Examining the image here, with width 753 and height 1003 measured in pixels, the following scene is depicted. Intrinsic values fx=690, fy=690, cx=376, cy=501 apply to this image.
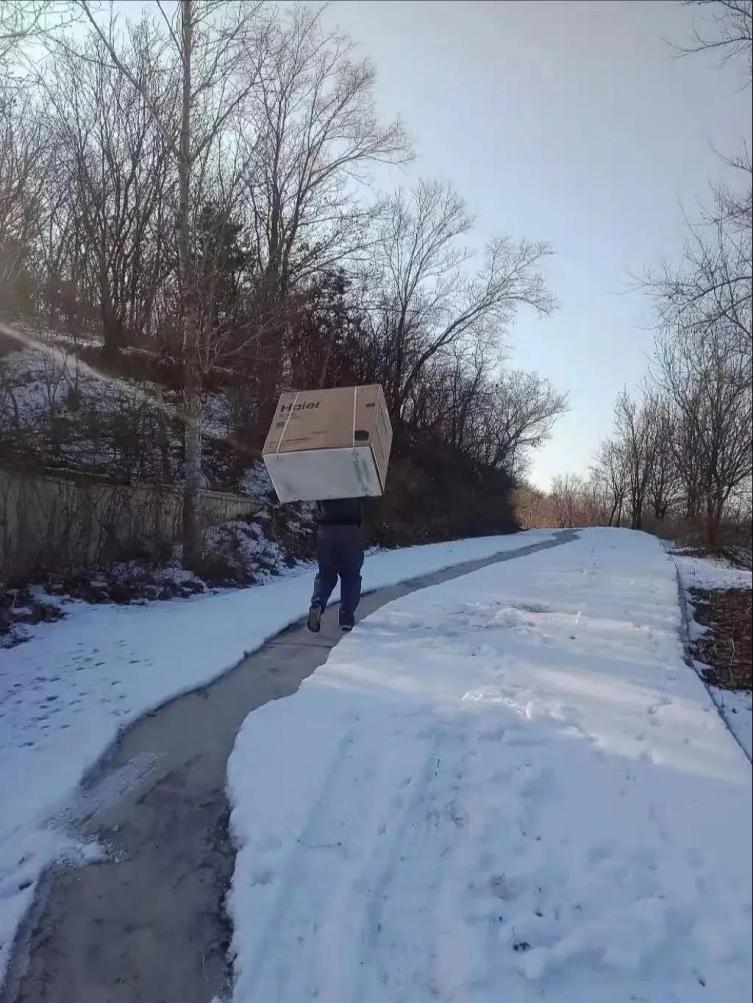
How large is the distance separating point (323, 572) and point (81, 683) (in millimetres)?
2078

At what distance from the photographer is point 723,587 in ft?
10.2

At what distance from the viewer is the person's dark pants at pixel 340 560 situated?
5.74 metres

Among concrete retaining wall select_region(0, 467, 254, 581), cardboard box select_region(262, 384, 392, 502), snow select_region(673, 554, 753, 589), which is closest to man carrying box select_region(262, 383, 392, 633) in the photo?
cardboard box select_region(262, 384, 392, 502)

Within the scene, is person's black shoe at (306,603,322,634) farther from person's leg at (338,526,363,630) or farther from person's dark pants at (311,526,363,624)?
person's leg at (338,526,363,630)

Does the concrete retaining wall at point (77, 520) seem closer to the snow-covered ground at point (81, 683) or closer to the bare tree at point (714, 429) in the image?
the snow-covered ground at point (81, 683)

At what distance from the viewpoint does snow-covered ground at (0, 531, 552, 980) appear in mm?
2830

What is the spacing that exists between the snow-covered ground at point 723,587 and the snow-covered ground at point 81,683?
2.40 meters

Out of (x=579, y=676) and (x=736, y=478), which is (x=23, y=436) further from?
(x=736, y=478)

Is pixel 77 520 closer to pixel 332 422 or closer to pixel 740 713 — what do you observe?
pixel 332 422

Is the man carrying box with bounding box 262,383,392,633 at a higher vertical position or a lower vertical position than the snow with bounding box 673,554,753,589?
higher

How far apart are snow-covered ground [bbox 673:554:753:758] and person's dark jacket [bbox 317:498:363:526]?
8.01 feet

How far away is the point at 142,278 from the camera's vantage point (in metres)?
15.4

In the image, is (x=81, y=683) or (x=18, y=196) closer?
(x=81, y=683)

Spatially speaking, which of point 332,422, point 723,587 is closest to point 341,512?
point 332,422
